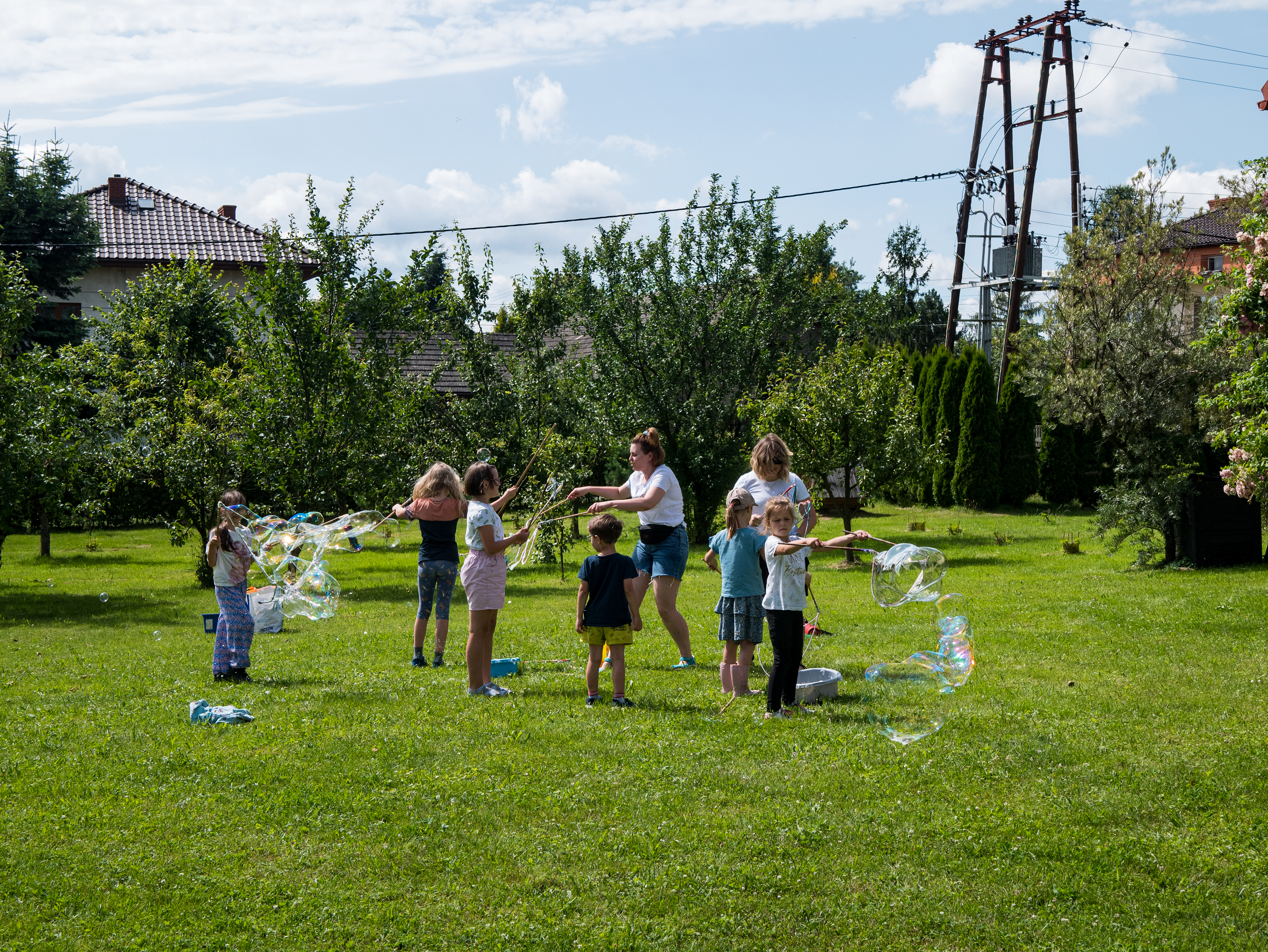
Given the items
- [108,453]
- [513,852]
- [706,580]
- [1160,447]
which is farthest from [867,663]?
[108,453]

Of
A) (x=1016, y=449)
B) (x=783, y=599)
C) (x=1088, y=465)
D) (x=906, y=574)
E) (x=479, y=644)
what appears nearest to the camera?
(x=906, y=574)

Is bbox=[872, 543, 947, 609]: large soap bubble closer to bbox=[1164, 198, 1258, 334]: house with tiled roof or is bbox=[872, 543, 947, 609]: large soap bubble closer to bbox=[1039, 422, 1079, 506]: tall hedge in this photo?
bbox=[1164, 198, 1258, 334]: house with tiled roof

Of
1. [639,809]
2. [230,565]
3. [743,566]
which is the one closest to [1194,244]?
[743,566]

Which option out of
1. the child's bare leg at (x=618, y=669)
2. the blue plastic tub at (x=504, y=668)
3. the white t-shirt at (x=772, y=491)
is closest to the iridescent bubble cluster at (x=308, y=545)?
the blue plastic tub at (x=504, y=668)

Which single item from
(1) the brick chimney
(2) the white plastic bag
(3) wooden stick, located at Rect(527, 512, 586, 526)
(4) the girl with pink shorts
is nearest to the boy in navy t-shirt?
(3) wooden stick, located at Rect(527, 512, 586, 526)

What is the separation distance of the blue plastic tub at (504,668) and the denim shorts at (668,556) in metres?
1.44

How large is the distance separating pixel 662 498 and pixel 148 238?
36.1 meters

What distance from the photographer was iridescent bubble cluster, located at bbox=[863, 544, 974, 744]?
5926 mm

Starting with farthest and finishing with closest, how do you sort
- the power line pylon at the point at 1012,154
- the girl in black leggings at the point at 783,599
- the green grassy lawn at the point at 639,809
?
the power line pylon at the point at 1012,154 → the girl in black leggings at the point at 783,599 → the green grassy lawn at the point at 639,809

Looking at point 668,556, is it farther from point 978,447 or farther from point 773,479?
point 978,447

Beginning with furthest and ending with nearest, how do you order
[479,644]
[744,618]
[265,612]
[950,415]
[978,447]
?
[950,415] < [978,447] < [265,612] < [479,644] < [744,618]

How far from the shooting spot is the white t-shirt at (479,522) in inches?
316

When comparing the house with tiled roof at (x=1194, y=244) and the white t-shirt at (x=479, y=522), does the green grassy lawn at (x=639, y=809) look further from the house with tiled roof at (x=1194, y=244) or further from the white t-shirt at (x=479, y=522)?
the house with tiled roof at (x=1194, y=244)

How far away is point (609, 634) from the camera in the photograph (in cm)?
757
